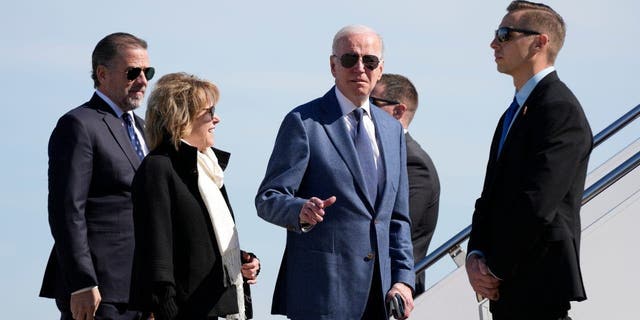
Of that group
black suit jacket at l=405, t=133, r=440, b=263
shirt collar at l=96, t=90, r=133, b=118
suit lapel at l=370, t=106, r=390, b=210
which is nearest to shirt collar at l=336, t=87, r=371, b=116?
suit lapel at l=370, t=106, r=390, b=210

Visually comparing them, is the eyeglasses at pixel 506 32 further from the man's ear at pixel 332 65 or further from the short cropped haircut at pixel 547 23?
the man's ear at pixel 332 65

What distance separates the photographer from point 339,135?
6.56m

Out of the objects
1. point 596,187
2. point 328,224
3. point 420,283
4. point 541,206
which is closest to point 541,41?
point 541,206

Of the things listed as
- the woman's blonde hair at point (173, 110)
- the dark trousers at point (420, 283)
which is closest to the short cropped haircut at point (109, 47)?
the woman's blonde hair at point (173, 110)

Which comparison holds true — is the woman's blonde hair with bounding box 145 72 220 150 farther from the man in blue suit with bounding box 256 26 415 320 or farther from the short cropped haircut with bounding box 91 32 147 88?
the short cropped haircut with bounding box 91 32 147 88

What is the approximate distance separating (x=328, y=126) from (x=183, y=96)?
0.75 m

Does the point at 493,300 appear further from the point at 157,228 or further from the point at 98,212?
the point at 98,212

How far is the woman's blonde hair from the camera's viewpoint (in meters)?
6.18

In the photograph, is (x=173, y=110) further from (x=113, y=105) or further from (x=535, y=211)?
(x=535, y=211)

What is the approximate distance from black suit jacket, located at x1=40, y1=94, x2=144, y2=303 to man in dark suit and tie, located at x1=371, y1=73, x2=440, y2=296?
1957 millimetres

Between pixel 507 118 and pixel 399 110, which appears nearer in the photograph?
pixel 507 118

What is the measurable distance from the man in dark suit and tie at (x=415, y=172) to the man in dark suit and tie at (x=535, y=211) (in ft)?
8.20

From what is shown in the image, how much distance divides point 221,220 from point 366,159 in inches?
31.7

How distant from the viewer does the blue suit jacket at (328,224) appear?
6.38 metres
